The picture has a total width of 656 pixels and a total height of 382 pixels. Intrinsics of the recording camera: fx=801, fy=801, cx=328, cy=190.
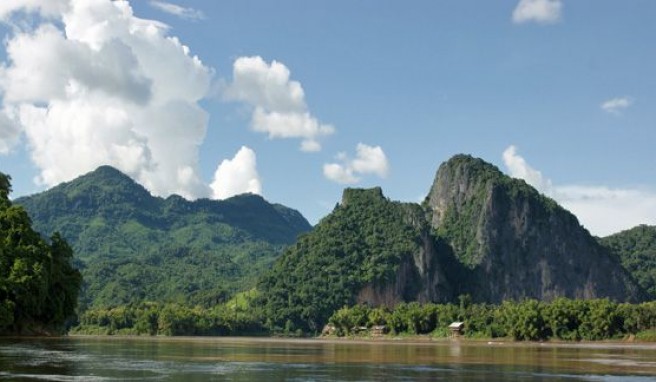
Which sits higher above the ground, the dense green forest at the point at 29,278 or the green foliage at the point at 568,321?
the dense green forest at the point at 29,278

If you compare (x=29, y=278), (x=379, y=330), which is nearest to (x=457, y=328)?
(x=379, y=330)

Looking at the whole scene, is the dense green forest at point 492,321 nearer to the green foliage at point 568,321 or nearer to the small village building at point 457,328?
the green foliage at point 568,321

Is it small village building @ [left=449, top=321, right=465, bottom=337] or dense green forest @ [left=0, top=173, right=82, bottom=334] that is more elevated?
dense green forest @ [left=0, top=173, right=82, bottom=334]

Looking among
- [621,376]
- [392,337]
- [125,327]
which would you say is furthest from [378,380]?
[125,327]

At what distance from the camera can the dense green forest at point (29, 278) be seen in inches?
2704

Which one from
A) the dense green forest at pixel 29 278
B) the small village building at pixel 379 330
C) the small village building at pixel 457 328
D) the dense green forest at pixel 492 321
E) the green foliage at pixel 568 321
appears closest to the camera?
the dense green forest at pixel 29 278

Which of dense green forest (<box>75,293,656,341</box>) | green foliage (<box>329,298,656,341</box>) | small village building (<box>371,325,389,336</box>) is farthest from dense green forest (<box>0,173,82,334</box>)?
small village building (<box>371,325,389,336</box>)

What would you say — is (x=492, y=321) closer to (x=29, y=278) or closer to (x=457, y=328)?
(x=457, y=328)

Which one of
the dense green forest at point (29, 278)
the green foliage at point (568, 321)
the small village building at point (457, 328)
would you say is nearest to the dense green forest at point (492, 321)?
the green foliage at point (568, 321)

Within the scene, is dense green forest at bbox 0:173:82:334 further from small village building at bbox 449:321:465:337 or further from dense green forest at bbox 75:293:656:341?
small village building at bbox 449:321:465:337

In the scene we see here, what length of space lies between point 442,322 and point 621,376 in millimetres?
140352

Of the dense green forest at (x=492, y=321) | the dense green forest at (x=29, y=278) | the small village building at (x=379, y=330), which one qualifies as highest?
the dense green forest at (x=29, y=278)

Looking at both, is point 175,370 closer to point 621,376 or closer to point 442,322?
point 621,376

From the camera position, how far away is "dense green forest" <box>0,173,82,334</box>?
6869cm
